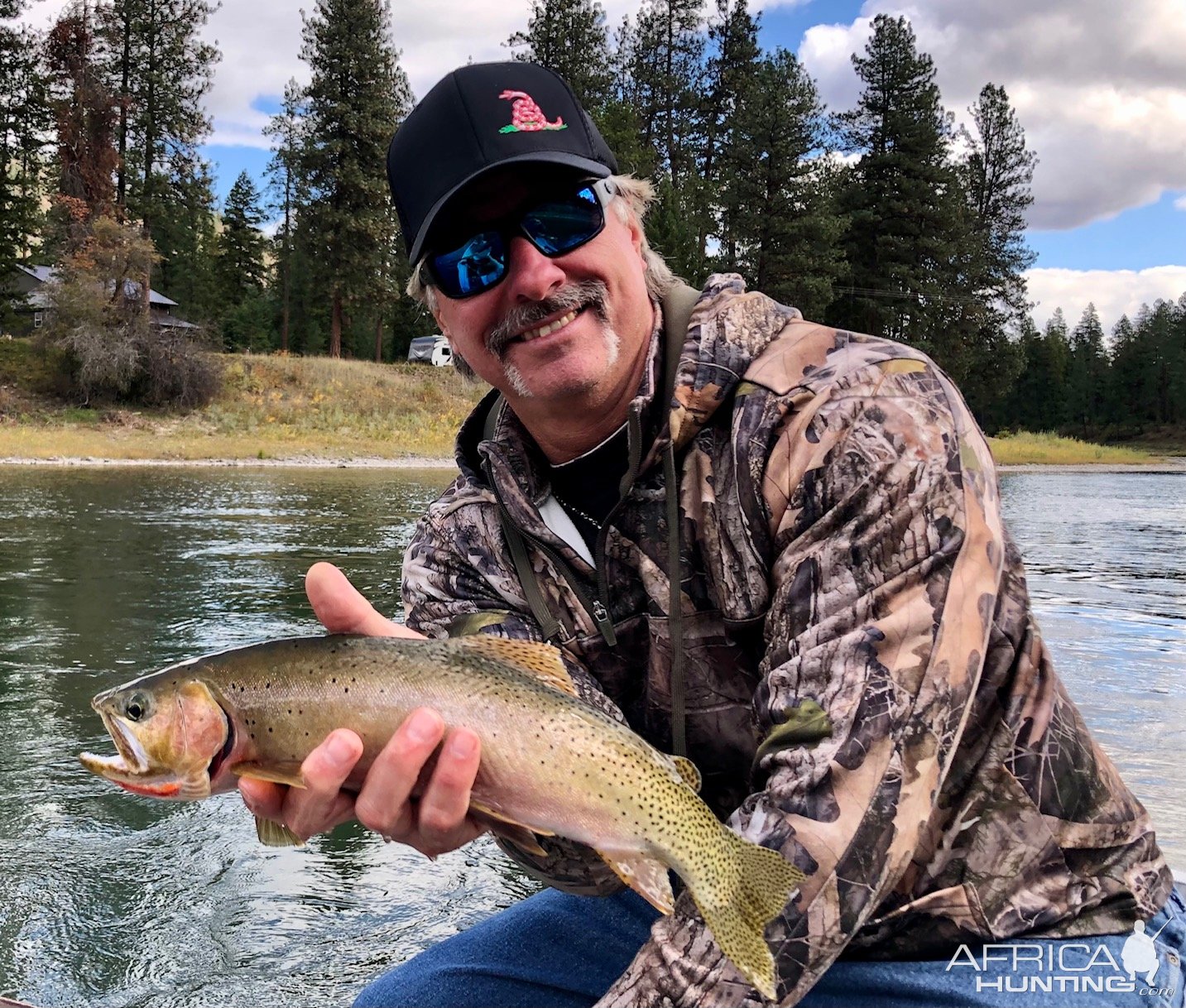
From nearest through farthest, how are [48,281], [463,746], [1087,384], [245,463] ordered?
1. [463,746]
2. [245,463]
3. [48,281]
4. [1087,384]

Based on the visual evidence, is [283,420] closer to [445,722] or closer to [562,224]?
[562,224]

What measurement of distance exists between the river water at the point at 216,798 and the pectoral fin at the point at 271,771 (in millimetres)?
1733

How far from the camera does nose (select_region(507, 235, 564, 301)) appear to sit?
2904 millimetres

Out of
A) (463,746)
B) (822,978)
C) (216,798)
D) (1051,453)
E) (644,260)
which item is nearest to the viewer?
(463,746)

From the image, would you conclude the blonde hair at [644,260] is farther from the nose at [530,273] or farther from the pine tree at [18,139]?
the pine tree at [18,139]

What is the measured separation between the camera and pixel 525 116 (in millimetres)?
2904

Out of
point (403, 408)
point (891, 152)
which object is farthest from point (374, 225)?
point (891, 152)

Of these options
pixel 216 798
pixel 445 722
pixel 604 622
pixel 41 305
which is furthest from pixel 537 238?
pixel 41 305

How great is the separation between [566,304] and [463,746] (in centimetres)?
127

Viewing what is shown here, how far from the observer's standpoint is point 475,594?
126 inches

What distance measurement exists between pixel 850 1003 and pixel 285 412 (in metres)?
37.9

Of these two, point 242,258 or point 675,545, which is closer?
point 675,545

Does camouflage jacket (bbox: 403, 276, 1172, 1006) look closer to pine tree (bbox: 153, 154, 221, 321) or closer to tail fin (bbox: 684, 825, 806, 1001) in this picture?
tail fin (bbox: 684, 825, 806, 1001)

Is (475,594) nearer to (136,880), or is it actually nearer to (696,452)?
(696,452)
